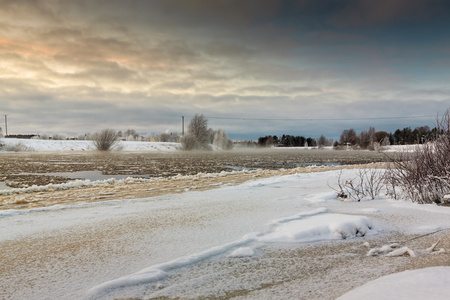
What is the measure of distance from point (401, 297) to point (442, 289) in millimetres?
341

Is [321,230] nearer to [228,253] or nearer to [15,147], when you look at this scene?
[228,253]

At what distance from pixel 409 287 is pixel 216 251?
165cm

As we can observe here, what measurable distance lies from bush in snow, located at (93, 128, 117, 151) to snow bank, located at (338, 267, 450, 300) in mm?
53451

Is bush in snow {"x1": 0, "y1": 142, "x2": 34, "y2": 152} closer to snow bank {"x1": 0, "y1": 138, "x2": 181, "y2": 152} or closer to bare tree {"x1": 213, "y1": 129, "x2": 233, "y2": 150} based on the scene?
snow bank {"x1": 0, "y1": 138, "x2": 181, "y2": 152}

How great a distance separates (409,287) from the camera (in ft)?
6.83

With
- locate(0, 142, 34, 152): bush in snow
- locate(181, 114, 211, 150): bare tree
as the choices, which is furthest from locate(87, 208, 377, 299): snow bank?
locate(181, 114, 211, 150): bare tree

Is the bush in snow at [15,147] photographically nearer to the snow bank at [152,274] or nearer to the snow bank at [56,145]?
the snow bank at [56,145]

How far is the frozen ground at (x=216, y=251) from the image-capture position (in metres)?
2.26

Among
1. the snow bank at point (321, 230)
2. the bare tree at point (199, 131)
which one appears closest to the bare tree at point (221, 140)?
the bare tree at point (199, 131)

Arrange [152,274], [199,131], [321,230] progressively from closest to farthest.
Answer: [152,274] → [321,230] → [199,131]

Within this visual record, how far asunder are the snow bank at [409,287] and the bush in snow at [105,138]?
5345cm

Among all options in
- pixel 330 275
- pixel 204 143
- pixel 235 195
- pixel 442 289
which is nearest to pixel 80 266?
pixel 330 275

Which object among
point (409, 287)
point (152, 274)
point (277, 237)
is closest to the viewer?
point (409, 287)

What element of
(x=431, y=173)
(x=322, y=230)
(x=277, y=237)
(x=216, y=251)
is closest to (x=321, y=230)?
(x=322, y=230)
